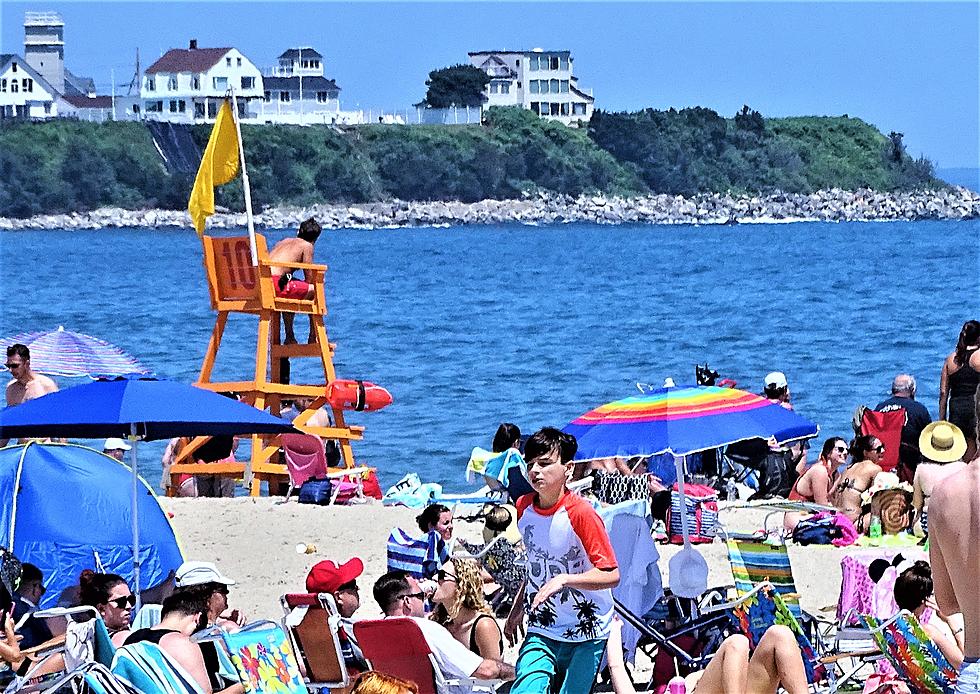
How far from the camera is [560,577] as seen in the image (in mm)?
4527

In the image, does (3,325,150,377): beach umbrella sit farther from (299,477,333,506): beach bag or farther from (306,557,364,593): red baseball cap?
(306,557,364,593): red baseball cap

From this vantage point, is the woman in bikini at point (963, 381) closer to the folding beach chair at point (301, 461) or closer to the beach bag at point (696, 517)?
the beach bag at point (696, 517)

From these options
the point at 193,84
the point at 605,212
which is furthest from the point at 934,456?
the point at 193,84

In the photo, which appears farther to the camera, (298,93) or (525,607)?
(298,93)

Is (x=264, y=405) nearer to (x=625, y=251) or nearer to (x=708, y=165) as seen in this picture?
(x=625, y=251)

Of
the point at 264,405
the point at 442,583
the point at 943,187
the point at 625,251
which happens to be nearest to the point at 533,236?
the point at 625,251

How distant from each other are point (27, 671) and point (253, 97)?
405ft

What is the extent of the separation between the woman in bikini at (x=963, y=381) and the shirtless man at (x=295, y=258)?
13.8ft

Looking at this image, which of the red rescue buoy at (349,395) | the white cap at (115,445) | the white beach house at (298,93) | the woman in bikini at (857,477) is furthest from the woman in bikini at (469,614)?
the white beach house at (298,93)

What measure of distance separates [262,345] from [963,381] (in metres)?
4.73

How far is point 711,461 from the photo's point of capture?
995 cm

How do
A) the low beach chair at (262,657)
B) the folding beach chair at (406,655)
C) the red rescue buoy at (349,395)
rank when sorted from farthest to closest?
the red rescue buoy at (349,395) → the folding beach chair at (406,655) → the low beach chair at (262,657)

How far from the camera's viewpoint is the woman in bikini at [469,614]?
5316 millimetres

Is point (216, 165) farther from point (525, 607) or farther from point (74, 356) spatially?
point (525, 607)
